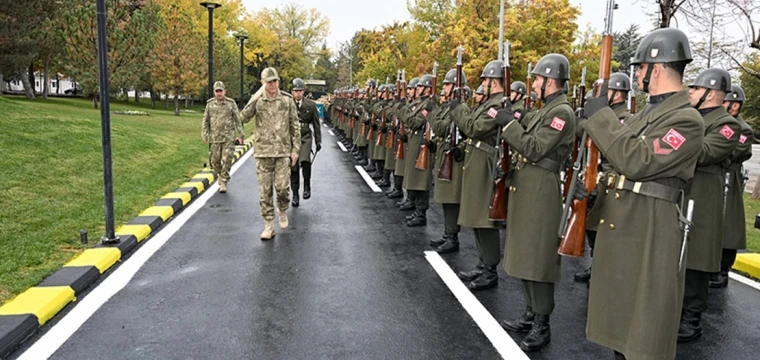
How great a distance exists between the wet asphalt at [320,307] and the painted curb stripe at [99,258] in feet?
1.15

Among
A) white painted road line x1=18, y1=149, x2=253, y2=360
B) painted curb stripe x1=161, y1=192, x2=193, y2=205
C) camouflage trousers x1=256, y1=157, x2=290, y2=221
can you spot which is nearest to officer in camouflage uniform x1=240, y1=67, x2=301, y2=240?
camouflage trousers x1=256, y1=157, x2=290, y2=221

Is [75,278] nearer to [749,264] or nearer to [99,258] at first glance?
[99,258]

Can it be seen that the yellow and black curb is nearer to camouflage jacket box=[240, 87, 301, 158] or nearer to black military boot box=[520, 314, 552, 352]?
camouflage jacket box=[240, 87, 301, 158]

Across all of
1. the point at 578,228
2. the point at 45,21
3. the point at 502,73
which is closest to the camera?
the point at 578,228

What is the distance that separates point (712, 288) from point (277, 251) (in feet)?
14.4

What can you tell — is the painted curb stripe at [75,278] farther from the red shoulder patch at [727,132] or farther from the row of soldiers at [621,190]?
the red shoulder patch at [727,132]

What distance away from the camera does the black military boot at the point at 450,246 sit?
671 centimetres

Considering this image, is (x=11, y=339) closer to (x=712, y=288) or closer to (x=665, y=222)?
(x=665, y=222)

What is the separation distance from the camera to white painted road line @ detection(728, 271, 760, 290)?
5.77 m

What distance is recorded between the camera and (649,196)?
10.4 feet

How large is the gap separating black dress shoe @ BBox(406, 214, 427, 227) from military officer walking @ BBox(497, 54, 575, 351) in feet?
12.3

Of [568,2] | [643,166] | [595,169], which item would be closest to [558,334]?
[595,169]

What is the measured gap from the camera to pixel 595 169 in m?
3.42

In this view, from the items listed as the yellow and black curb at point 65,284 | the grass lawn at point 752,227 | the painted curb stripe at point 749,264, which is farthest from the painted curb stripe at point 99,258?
the grass lawn at point 752,227
